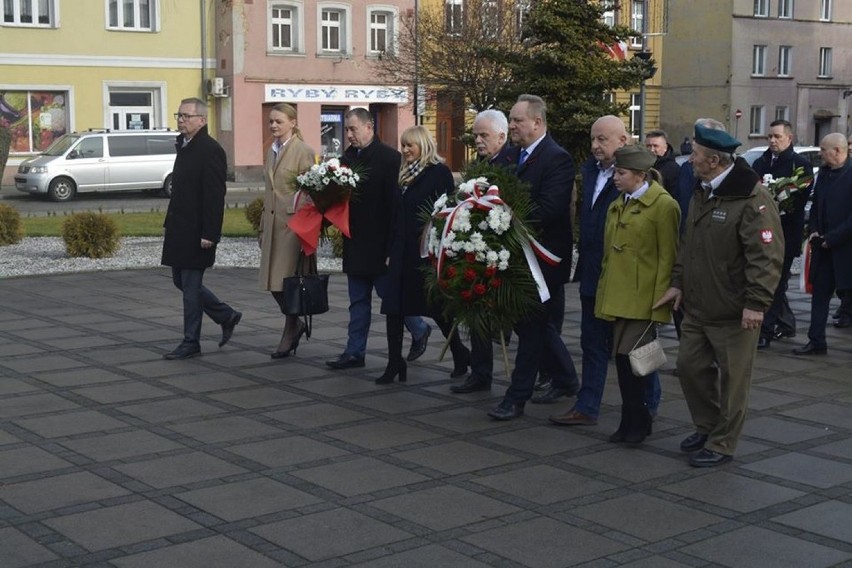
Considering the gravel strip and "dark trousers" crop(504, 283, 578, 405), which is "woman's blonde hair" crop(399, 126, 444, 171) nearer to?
"dark trousers" crop(504, 283, 578, 405)

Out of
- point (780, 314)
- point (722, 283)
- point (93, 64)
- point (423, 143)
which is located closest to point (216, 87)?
point (93, 64)

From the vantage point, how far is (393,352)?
934 centimetres

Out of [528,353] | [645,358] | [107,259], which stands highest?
[645,358]

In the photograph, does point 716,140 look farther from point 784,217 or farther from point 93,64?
point 93,64

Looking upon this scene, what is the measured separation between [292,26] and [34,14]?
30.3ft

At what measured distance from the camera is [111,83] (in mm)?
41469

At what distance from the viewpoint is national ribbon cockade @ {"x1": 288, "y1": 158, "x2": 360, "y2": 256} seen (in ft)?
31.6

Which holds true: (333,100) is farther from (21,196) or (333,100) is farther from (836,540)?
(836,540)

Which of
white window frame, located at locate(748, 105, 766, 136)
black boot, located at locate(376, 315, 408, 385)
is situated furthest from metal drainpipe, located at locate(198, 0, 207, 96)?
black boot, located at locate(376, 315, 408, 385)

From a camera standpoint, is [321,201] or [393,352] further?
[321,201]

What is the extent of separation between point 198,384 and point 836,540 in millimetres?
5001

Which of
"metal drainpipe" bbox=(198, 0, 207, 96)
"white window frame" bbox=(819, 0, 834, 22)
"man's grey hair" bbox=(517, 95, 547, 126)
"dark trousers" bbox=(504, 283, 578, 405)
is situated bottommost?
"dark trousers" bbox=(504, 283, 578, 405)

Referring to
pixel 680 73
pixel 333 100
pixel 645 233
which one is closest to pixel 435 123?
pixel 333 100

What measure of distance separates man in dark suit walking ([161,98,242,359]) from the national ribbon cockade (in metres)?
0.68
